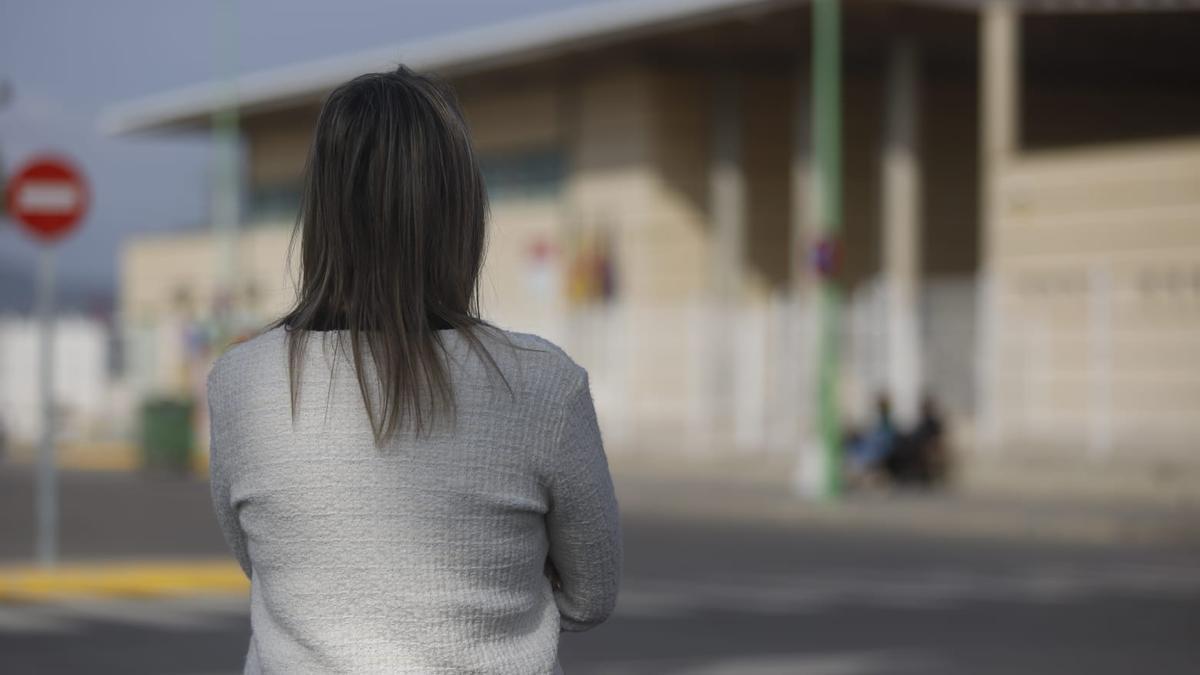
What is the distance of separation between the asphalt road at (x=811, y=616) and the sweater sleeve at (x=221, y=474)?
23.1 feet

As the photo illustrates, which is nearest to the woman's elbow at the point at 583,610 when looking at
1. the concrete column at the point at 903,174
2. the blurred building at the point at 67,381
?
the concrete column at the point at 903,174

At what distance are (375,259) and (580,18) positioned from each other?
37.8 metres

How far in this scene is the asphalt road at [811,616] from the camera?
33.9 ft

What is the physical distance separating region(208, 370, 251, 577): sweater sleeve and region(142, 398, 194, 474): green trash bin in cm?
3331

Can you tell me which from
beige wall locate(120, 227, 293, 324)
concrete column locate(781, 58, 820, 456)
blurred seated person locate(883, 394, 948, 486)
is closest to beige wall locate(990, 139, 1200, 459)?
blurred seated person locate(883, 394, 948, 486)

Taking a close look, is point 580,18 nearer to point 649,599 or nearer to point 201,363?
point 201,363

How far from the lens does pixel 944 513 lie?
76.6ft

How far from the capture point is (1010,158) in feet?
105

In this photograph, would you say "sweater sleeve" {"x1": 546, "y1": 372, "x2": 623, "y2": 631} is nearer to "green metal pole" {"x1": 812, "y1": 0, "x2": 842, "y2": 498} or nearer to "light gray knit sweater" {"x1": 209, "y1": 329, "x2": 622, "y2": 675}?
"light gray knit sweater" {"x1": 209, "y1": 329, "x2": 622, "y2": 675}

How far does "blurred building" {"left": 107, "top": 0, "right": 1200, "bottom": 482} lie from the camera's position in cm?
2895

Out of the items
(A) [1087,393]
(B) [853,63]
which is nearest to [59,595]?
(A) [1087,393]

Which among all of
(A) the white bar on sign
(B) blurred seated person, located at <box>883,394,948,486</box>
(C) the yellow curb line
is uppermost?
(A) the white bar on sign

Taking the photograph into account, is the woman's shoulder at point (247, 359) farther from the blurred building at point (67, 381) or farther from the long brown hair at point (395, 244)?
the blurred building at point (67, 381)

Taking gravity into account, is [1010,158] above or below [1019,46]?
below
